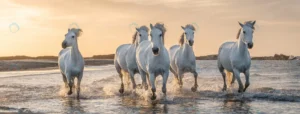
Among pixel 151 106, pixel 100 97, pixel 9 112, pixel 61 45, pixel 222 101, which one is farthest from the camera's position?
pixel 100 97

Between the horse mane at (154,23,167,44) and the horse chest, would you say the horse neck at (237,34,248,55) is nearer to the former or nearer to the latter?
the horse chest

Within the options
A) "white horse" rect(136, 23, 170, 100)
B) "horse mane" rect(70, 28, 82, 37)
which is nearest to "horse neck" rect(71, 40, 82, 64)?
"horse mane" rect(70, 28, 82, 37)

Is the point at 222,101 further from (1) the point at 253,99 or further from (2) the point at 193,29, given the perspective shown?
(2) the point at 193,29

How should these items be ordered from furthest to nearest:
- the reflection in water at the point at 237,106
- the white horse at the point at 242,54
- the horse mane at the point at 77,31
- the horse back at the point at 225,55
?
the horse back at the point at 225,55, the horse mane at the point at 77,31, the white horse at the point at 242,54, the reflection in water at the point at 237,106

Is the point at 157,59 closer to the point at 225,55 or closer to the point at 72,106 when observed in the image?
the point at 72,106

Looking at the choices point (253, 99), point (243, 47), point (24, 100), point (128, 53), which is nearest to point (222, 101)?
point (253, 99)

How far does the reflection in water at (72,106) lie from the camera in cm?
1119

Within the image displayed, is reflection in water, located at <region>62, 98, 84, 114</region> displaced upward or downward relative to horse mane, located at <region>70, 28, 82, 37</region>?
downward

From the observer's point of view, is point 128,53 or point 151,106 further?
point 128,53

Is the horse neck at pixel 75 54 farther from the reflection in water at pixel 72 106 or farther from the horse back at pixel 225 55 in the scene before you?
the horse back at pixel 225 55

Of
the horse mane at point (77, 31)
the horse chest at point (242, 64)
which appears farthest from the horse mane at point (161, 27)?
the horse mane at point (77, 31)

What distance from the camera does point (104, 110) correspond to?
11305 mm

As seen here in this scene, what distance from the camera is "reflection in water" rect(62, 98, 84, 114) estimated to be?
36.7 feet

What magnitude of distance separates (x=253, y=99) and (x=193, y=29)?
324 cm
